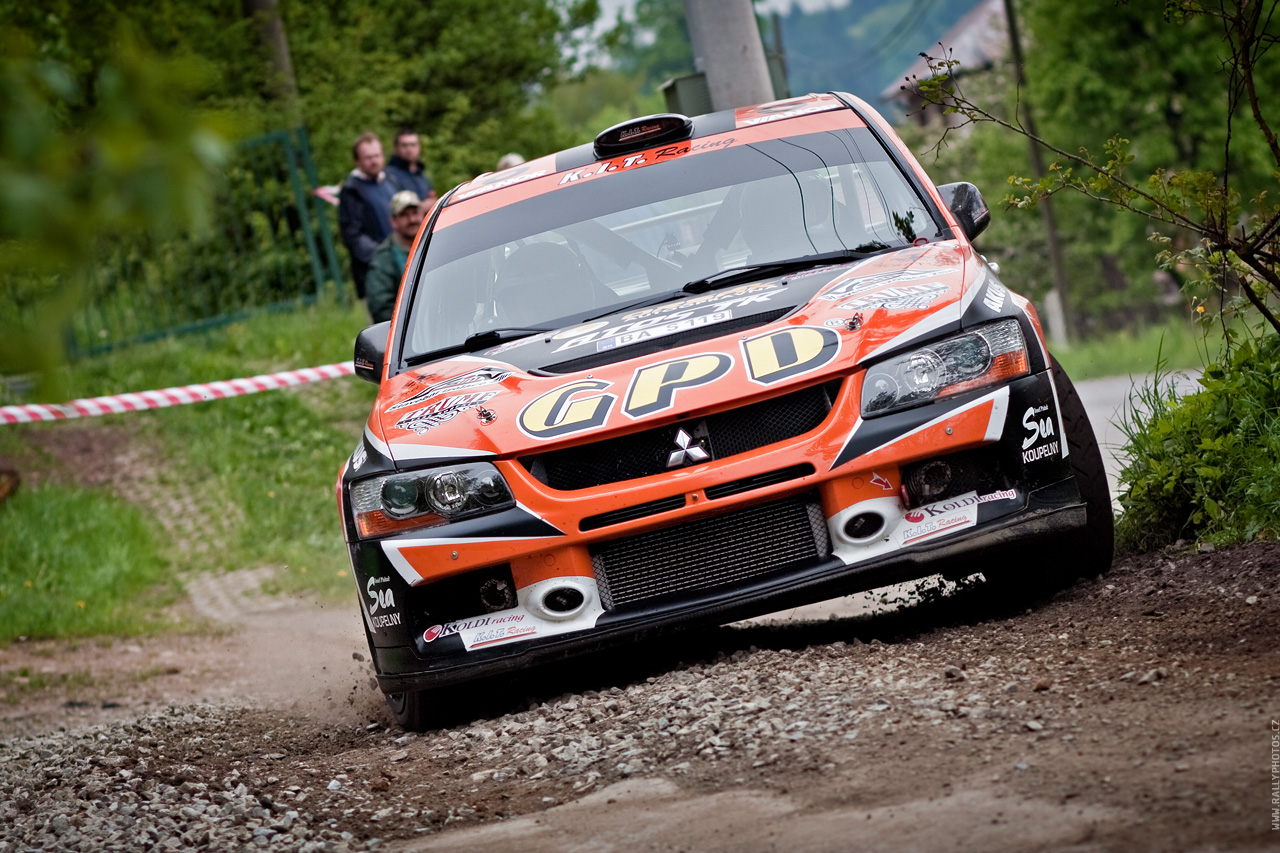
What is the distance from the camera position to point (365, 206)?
12656mm

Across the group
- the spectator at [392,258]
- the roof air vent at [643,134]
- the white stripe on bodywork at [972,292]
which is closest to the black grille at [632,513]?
the white stripe on bodywork at [972,292]

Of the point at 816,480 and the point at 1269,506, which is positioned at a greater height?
the point at 816,480

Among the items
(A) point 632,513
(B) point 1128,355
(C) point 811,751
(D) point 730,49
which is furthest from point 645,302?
(B) point 1128,355

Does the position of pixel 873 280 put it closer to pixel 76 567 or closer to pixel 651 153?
pixel 651 153

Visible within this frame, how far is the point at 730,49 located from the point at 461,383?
555 cm

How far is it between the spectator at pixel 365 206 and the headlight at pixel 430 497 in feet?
26.5

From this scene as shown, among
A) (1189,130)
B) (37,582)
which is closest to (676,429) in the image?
(37,582)

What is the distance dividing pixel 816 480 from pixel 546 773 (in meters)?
1.21

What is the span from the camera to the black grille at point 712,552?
4613mm

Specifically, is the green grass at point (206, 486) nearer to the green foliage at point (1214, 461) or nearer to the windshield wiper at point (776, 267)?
the windshield wiper at point (776, 267)

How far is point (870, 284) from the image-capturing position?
5.02 m

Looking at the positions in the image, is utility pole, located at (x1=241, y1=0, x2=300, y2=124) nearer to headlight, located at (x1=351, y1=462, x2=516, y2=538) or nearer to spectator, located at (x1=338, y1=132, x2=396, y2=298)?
spectator, located at (x1=338, y1=132, x2=396, y2=298)

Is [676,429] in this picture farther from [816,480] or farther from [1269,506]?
[1269,506]

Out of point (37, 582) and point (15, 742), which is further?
point (37, 582)
